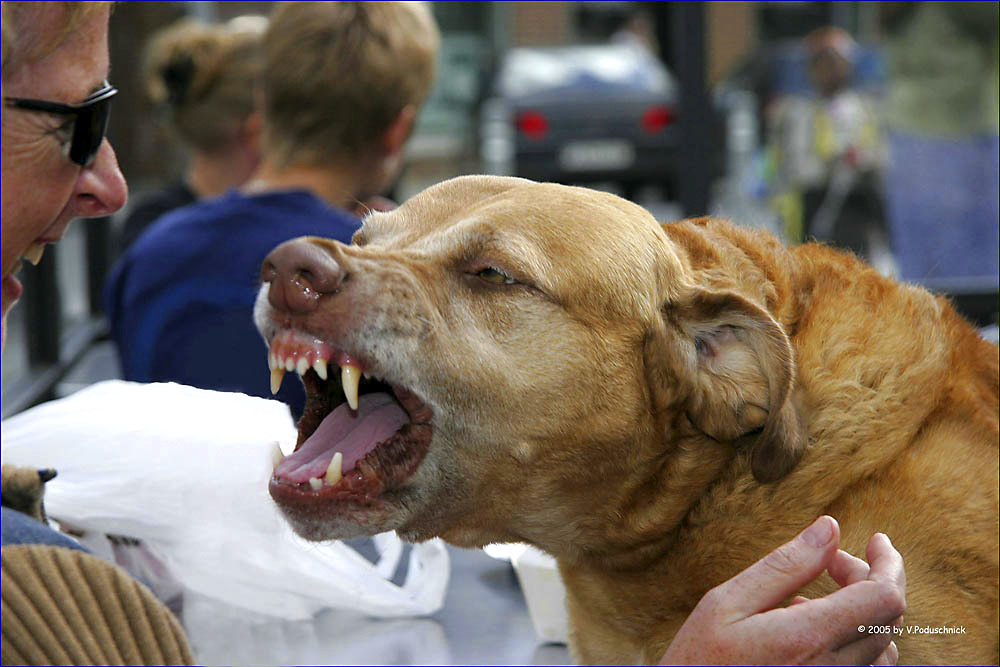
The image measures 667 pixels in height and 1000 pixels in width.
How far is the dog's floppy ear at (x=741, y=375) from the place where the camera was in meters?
1.97

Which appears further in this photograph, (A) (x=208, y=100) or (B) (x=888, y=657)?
(A) (x=208, y=100)

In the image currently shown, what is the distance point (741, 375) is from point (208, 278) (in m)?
1.53

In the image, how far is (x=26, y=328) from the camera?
462cm

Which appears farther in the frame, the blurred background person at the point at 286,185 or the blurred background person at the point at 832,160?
the blurred background person at the point at 832,160

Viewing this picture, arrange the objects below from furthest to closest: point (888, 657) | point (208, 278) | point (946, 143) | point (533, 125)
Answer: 1. point (533, 125)
2. point (946, 143)
3. point (208, 278)
4. point (888, 657)

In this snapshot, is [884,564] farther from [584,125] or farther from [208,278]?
[584,125]

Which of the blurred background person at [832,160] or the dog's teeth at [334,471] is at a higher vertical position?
the dog's teeth at [334,471]

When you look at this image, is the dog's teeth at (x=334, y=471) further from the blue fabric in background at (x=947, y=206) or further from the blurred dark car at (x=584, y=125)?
the blurred dark car at (x=584, y=125)

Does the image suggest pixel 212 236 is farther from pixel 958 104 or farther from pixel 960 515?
pixel 958 104

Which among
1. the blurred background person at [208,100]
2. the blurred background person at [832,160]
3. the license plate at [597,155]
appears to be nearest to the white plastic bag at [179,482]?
the blurred background person at [208,100]

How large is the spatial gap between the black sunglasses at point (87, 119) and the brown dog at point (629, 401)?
1.07 feet

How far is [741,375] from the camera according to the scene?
2.06 m

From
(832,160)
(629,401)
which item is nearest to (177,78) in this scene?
(629,401)

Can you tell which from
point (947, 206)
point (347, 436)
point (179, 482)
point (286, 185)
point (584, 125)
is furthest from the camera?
point (584, 125)
